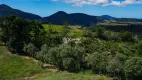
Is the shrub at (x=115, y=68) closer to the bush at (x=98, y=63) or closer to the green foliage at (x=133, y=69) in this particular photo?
the green foliage at (x=133, y=69)

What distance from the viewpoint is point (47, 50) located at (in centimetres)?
8862

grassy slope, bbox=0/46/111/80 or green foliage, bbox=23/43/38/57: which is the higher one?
green foliage, bbox=23/43/38/57

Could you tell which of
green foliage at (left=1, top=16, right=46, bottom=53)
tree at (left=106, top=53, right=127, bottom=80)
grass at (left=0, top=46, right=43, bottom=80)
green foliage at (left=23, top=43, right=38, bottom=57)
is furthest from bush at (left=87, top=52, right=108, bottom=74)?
green foliage at (left=1, top=16, right=46, bottom=53)

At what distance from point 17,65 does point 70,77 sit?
2071 centimetres

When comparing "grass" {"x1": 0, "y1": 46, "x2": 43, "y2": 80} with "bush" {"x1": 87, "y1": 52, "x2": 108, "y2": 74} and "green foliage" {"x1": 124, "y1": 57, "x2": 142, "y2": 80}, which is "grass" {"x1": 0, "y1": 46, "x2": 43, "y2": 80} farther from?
"green foliage" {"x1": 124, "y1": 57, "x2": 142, "y2": 80}

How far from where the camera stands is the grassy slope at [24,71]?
6512 centimetres

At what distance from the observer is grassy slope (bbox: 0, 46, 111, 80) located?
6512 cm

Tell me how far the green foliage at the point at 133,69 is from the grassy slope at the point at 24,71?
5858 mm

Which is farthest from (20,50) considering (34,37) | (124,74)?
(124,74)

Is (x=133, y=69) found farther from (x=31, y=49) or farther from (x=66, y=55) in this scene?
(x=31, y=49)

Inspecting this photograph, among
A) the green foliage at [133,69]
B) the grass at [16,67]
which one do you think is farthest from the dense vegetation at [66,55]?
the grass at [16,67]

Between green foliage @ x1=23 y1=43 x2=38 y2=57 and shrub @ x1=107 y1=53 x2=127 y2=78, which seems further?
green foliage @ x1=23 y1=43 x2=38 y2=57

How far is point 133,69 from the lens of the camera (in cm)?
6850

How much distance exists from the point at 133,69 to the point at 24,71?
29570 mm
